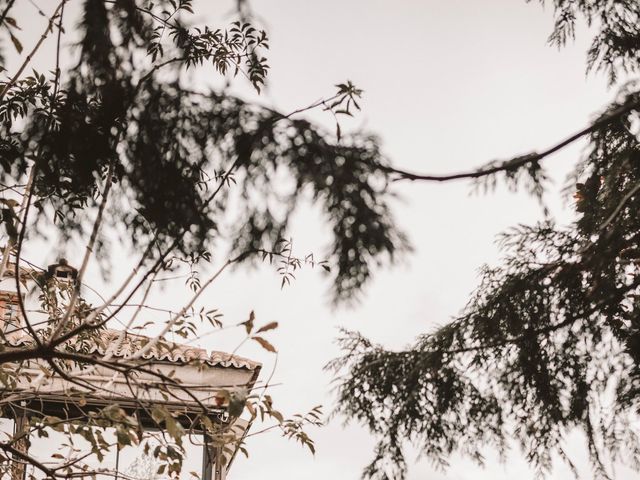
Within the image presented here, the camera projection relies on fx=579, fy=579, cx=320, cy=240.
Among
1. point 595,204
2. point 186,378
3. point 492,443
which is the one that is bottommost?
point 492,443

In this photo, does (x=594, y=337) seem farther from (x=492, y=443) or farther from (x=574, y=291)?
(x=492, y=443)

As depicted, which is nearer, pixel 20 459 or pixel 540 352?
pixel 540 352

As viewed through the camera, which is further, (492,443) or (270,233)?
(492,443)

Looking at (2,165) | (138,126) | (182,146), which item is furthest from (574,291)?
(2,165)

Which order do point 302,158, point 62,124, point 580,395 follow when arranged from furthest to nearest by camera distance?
point 580,395
point 62,124
point 302,158

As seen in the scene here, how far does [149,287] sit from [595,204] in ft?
8.50

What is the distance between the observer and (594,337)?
359cm

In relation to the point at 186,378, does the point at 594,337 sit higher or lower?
lower

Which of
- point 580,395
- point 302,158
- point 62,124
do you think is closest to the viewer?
point 302,158

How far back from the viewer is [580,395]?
355cm

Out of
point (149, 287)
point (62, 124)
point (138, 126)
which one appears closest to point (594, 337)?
point (149, 287)

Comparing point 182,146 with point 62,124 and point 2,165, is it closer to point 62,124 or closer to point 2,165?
point 62,124

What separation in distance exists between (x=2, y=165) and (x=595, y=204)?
3.34 m

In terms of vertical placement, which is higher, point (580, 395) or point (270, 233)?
point (270, 233)
